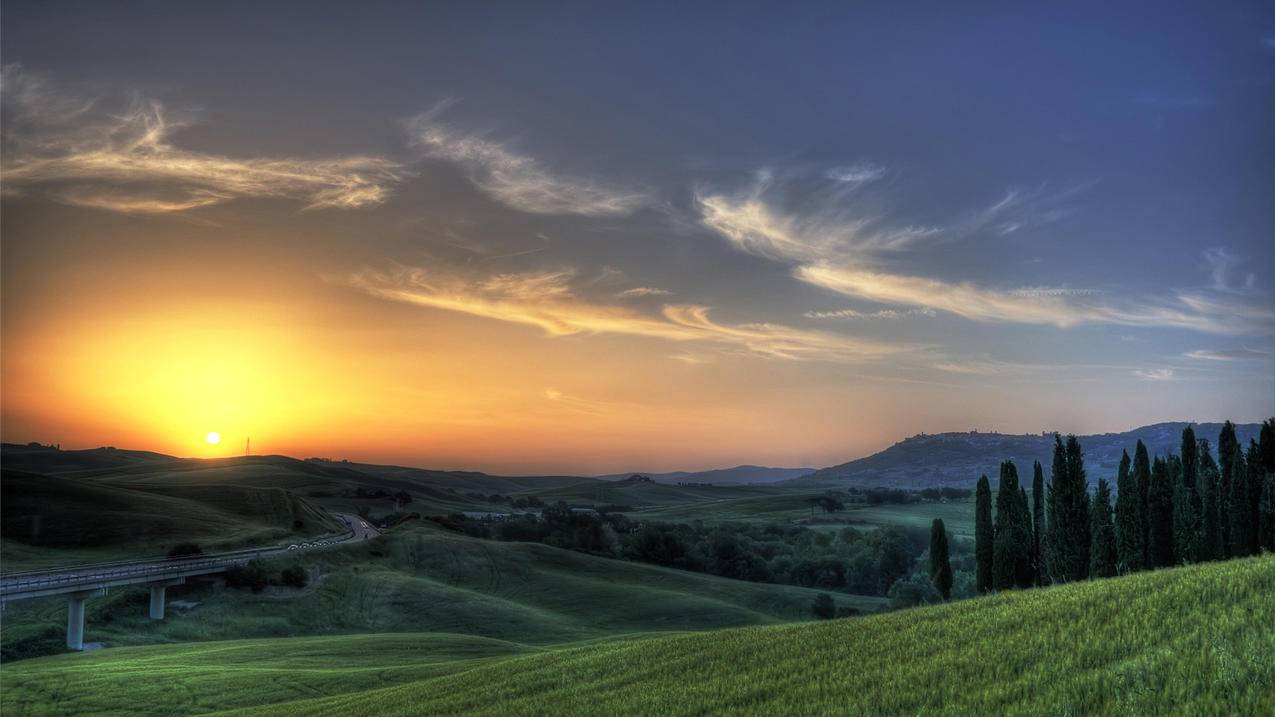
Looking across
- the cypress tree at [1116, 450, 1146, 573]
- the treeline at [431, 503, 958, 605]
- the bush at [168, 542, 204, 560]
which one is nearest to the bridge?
Result: the bush at [168, 542, 204, 560]

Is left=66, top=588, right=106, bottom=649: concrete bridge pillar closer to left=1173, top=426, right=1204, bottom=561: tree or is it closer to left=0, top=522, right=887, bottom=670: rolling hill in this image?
left=0, top=522, right=887, bottom=670: rolling hill

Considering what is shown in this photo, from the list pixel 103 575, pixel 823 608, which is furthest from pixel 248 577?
pixel 823 608

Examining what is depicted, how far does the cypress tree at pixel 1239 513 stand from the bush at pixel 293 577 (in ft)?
361

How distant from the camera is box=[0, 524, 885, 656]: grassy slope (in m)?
89.6

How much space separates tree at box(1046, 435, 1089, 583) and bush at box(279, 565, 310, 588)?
9438 centimetres

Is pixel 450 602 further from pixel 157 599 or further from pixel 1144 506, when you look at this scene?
pixel 1144 506

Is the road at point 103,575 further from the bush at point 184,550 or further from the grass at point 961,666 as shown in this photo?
the grass at point 961,666

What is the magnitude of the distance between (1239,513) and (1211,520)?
11.2ft

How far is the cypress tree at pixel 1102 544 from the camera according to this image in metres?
78.2

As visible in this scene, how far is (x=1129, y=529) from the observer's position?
254 feet

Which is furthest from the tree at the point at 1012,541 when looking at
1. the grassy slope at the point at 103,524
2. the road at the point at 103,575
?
the grassy slope at the point at 103,524

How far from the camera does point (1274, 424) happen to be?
77.7 metres

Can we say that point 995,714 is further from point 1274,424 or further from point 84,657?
point 1274,424

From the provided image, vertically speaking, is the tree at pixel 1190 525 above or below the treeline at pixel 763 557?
above
